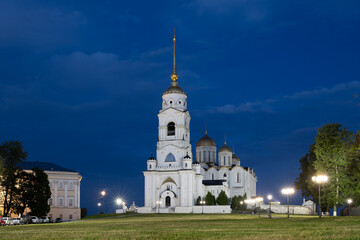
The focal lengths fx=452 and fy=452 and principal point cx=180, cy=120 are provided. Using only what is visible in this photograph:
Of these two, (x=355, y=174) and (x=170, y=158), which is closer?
(x=355, y=174)

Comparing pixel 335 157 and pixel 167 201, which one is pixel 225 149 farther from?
pixel 335 157

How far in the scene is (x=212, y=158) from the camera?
121188mm

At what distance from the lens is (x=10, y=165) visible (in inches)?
2566

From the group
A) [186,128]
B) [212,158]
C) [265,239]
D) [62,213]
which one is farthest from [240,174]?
[265,239]

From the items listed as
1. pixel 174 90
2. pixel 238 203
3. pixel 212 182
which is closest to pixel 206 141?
pixel 212 182

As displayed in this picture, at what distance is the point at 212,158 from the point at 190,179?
1135 inches

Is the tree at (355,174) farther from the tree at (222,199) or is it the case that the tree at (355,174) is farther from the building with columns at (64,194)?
the building with columns at (64,194)

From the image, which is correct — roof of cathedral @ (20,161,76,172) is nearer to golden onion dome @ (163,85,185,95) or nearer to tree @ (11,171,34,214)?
tree @ (11,171,34,214)

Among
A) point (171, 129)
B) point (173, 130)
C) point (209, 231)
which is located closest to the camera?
point (209, 231)

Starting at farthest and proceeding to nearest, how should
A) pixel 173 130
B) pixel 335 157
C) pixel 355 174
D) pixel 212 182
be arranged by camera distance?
pixel 212 182
pixel 173 130
pixel 335 157
pixel 355 174

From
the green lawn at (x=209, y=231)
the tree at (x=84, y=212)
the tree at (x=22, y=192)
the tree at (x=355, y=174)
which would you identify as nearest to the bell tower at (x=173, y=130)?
the tree at (x=84, y=212)

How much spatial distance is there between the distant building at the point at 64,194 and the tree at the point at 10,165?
2353 cm

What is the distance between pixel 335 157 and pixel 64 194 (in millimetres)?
57028

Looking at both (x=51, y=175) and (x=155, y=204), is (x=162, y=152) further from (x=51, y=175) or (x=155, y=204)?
(x=51, y=175)
